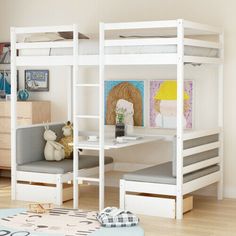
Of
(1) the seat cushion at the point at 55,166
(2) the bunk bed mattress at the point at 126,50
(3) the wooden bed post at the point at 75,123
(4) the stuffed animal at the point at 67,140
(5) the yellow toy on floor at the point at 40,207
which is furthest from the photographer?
(4) the stuffed animal at the point at 67,140

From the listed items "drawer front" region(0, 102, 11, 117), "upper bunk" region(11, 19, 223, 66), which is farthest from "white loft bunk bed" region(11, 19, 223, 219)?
"drawer front" region(0, 102, 11, 117)

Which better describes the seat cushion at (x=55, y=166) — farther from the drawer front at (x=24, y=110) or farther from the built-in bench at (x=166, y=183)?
the drawer front at (x=24, y=110)

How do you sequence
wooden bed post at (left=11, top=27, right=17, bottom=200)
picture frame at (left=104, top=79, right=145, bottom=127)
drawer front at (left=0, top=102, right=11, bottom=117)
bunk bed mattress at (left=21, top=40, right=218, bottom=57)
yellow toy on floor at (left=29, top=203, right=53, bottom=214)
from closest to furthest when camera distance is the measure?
bunk bed mattress at (left=21, top=40, right=218, bottom=57) < yellow toy on floor at (left=29, top=203, right=53, bottom=214) < wooden bed post at (left=11, top=27, right=17, bottom=200) < picture frame at (left=104, top=79, right=145, bottom=127) < drawer front at (left=0, top=102, right=11, bottom=117)

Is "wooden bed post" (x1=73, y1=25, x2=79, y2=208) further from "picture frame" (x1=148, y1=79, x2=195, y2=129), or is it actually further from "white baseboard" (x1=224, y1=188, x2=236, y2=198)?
"white baseboard" (x1=224, y1=188, x2=236, y2=198)

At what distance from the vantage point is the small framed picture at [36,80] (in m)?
7.64

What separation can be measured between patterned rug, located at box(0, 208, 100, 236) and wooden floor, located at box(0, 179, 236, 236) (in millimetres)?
420

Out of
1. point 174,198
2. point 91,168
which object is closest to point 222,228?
point 174,198

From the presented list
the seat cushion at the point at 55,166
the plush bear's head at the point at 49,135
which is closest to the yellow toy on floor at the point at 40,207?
the seat cushion at the point at 55,166

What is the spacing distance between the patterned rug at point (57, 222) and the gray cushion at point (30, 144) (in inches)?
33.4

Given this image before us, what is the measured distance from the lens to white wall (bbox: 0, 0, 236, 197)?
6562mm

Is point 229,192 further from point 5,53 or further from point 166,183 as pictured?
point 5,53

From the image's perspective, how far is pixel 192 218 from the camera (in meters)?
5.63

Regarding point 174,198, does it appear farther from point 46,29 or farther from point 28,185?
point 46,29

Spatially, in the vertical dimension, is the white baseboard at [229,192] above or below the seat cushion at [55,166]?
below
